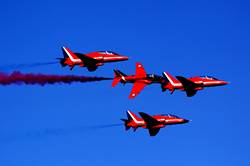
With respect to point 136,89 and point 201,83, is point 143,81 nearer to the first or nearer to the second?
point 136,89

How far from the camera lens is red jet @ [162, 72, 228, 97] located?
72.9 m

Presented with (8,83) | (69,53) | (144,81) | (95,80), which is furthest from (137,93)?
(8,83)

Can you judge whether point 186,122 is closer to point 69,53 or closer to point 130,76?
point 130,76

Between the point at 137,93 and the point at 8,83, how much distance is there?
20727mm

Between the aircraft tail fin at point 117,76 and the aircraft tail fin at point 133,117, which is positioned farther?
the aircraft tail fin at point 117,76

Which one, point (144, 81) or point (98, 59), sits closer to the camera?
point (98, 59)

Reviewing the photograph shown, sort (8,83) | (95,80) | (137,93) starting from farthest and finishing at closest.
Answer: (137,93) < (95,80) < (8,83)

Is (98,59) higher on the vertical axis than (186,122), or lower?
higher

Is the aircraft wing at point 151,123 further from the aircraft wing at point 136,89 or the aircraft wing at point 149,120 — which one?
the aircraft wing at point 136,89

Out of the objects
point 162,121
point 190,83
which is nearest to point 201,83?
point 190,83

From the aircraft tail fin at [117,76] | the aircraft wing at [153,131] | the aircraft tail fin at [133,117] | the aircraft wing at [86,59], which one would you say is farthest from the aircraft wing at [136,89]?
the aircraft wing at [86,59]

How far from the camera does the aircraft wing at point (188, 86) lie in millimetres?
72500

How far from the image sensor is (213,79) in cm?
7488

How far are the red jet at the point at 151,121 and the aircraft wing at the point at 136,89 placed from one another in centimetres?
301
